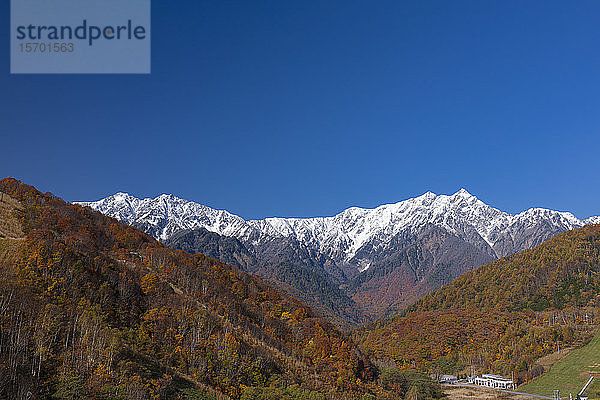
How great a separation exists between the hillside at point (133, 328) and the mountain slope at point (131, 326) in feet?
0.85

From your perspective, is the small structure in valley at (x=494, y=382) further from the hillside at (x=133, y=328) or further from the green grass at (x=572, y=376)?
the hillside at (x=133, y=328)

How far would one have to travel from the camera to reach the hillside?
6812 centimetres

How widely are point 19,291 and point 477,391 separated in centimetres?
14286

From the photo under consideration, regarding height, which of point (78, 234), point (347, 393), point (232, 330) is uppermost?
point (78, 234)

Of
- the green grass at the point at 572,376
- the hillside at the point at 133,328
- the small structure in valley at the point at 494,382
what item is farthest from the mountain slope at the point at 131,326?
the green grass at the point at 572,376

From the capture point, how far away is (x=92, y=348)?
Result: 72.8 metres

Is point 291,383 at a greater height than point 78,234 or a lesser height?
lesser

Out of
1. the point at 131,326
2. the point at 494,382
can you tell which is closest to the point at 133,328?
the point at 131,326

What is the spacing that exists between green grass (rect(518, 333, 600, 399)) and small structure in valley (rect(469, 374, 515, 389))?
474 cm

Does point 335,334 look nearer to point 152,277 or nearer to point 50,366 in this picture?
point 152,277

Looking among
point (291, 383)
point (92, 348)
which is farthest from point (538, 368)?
point (92, 348)

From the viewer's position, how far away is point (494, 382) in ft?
554

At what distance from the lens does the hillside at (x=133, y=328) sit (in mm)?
68125

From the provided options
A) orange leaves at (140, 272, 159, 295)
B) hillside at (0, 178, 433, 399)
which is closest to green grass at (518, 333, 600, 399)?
hillside at (0, 178, 433, 399)
